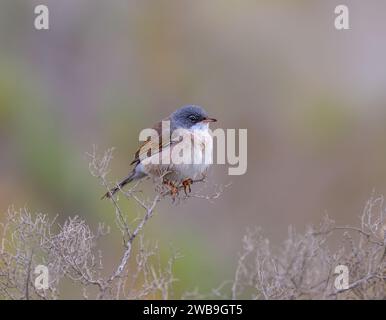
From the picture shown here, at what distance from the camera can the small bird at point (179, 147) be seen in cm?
790

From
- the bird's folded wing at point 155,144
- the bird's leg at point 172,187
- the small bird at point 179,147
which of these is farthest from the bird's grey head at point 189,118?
the bird's leg at point 172,187

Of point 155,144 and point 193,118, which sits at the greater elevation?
point 193,118

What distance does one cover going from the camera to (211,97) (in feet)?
51.5

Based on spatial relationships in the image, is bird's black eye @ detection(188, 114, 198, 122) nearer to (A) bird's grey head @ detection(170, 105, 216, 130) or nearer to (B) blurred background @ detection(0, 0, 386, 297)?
(A) bird's grey head @ detection(170, 105, 216, 130)

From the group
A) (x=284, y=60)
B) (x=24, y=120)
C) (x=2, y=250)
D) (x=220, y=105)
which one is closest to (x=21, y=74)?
(x=24, y=120)

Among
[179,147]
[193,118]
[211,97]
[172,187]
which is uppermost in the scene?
[211,97]

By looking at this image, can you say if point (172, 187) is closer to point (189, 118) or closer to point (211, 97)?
point (189, 118)

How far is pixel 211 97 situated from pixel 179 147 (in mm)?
7763

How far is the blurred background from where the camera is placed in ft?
46.3

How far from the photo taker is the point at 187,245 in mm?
12930

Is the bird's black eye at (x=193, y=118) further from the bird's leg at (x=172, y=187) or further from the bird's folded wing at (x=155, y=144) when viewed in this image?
the bird's leg at (x=172, y=187)

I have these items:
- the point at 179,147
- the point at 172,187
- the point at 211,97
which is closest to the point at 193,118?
the point at 179,147

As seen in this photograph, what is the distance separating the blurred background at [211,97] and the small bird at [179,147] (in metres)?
5.01
